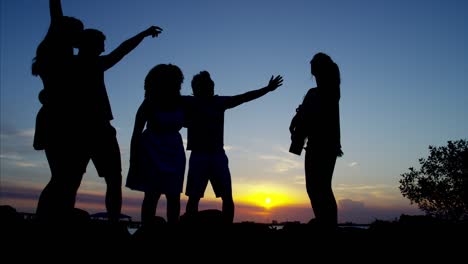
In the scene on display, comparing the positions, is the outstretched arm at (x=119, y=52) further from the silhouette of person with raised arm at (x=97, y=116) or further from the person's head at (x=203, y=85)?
the person's head at (x=203, y=85)

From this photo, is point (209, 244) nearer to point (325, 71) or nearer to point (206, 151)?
point (206, 151)

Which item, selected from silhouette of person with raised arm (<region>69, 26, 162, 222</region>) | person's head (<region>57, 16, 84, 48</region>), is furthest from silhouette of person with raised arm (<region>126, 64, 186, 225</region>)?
person's head (<region>57, 16, 84, 48</region>)

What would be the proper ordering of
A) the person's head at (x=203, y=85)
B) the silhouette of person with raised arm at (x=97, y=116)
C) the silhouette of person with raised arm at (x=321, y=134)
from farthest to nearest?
the person's head at (x=203, y=85) < the silhouette of person with raised arm at (x=321, y=134) < the silhouette of person with raised arm at (x=97, y=116)

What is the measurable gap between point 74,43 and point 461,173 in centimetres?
3999

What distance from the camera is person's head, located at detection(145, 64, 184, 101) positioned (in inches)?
203

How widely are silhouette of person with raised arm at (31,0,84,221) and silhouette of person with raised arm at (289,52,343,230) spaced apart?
2.75 m

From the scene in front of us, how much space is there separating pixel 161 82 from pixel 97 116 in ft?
3.26

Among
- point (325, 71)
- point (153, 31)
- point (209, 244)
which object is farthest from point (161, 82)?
point (209, 244)

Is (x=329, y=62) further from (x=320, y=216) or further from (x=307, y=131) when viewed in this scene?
(x=320, y=216)

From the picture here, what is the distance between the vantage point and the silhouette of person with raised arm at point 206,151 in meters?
5.95

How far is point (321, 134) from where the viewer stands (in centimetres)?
508

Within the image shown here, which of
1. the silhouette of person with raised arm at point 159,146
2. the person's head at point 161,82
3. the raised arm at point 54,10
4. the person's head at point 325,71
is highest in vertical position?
the raised arm at point 54,10

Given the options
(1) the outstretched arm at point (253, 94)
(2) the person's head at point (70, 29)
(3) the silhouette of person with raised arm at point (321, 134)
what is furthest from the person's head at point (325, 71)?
(2) the person's head at point (70, 29)

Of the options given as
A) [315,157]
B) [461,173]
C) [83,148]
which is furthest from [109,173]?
[461,173]
